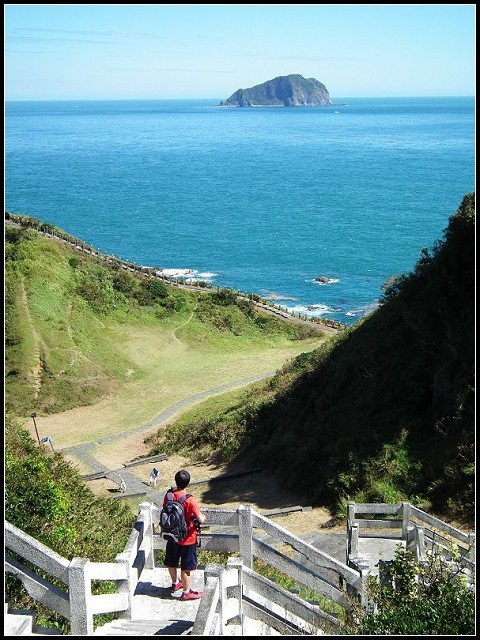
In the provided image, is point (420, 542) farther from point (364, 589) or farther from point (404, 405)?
point (404, 405)

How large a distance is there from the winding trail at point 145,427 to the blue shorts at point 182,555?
17.9 meters

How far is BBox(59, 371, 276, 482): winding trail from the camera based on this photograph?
102 ft

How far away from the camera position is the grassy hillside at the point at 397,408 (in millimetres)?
20547

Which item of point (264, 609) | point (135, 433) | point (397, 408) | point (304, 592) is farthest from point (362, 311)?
point (264, 609)

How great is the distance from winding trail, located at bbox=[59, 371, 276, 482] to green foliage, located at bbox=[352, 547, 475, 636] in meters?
17.6

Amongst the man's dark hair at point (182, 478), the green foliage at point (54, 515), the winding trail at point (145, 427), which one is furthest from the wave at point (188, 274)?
the man's dark hair at point (182, 478)

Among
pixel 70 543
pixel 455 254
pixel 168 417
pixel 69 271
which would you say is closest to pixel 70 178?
pixel 69 271

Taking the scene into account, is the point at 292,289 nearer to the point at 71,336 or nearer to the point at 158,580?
the point at 71,336

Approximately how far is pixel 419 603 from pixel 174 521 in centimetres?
299

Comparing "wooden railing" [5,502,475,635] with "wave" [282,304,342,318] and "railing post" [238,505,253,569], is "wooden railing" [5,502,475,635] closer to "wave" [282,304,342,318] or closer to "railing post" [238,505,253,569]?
"railing post" [238,505,253,569]

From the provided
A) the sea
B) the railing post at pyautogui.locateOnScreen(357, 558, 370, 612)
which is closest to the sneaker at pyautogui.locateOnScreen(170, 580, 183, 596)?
the railing post at pyautogui.locateOnScreen(357, 558, 370, 612)

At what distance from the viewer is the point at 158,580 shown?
10125 millimetres

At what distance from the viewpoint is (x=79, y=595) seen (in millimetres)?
7938

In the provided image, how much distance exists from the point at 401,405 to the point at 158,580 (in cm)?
1430
